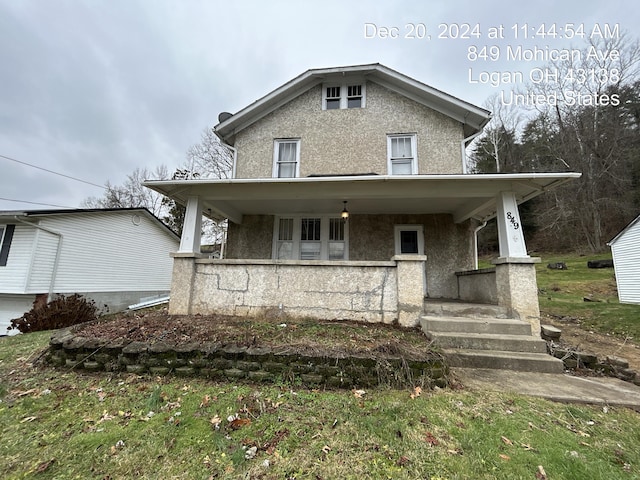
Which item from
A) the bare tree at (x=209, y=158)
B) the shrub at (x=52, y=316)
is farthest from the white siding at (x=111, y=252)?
the bare tree at (x=209, y=158)

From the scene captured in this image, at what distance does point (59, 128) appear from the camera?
25.6m

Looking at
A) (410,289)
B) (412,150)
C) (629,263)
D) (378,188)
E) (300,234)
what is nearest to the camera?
(410,289)

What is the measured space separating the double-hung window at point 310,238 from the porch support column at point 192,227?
258 cm

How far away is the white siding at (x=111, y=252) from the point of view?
10.5 m

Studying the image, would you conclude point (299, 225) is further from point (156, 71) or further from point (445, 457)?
point (156, 71)

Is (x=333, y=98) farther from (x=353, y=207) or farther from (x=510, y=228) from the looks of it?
(x=510, y=228)

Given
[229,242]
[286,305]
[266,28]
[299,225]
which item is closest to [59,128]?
[266,28]

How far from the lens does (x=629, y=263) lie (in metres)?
11.3

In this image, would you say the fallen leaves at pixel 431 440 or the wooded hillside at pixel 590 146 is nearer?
the fallen leaves at pixel 431 440

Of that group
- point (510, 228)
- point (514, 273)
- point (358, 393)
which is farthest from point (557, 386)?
point (510, 228)

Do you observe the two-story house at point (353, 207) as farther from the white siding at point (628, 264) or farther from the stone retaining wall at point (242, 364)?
the white siding at point (628, 264)

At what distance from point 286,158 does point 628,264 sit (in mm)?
15279

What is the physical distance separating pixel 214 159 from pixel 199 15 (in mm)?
10492

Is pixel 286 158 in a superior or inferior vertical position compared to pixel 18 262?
superior
